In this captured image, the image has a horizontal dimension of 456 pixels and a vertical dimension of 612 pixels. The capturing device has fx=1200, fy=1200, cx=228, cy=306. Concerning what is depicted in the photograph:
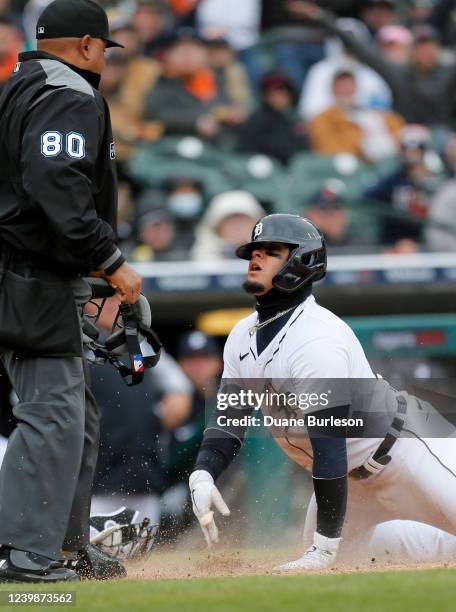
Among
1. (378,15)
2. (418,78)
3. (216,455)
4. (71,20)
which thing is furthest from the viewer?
(378,15)

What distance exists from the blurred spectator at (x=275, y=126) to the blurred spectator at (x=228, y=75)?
29cm

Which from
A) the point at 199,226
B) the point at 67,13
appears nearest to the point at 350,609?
the point at 67,13

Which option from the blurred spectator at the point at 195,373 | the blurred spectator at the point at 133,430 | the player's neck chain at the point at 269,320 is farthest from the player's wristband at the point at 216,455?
the blurred spectator at the point at 195,373

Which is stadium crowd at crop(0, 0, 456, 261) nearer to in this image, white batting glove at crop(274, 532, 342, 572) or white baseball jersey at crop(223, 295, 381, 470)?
white baseball jersey at crop(223, 295, 381, 470)

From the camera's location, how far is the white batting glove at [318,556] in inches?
182

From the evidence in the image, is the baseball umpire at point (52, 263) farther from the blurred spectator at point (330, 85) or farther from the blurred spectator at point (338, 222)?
the blurred spectator at point (330, 85)

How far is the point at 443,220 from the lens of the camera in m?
10.2

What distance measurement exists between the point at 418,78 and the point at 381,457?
23.2 ft

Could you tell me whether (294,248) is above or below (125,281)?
below

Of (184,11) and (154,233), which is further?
(184,11)

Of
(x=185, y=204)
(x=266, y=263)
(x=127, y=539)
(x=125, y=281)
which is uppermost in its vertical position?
(x=125, y=281)

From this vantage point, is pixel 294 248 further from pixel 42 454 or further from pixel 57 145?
pixel 42 454

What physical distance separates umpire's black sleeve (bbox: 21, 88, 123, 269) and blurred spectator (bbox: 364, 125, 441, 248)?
6246mm

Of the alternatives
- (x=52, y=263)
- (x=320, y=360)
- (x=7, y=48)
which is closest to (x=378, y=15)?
(x=7, y=48)
